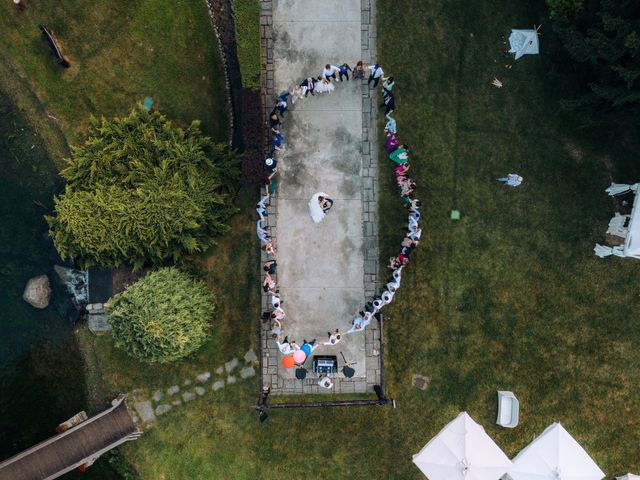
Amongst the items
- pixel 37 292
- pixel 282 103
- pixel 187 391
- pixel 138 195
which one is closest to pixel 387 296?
pixel 282 103

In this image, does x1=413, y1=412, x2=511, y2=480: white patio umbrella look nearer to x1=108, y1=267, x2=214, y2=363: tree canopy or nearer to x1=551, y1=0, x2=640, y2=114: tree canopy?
x1=108, y1=267, x2=214, y2=363: tree canopy

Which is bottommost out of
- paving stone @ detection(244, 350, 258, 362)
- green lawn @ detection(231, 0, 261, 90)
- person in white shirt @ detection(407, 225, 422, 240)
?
paving stone @ detection(244, 350, 258, 362)

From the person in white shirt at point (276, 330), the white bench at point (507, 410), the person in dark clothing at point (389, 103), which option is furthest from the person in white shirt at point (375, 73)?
the white bench at point (507, 410)

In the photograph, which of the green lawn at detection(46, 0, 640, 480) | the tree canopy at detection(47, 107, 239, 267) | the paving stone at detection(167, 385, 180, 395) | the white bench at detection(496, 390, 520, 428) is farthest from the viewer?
the paving stone at detection(167, 385, 180, 395)

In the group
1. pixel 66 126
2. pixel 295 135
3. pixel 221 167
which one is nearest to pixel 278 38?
pixel 295 135

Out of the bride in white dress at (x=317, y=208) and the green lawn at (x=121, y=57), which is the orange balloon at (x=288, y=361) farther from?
the green lawn at (x=121, y=57)

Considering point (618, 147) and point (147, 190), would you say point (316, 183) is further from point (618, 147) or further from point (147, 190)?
point (618, 147)

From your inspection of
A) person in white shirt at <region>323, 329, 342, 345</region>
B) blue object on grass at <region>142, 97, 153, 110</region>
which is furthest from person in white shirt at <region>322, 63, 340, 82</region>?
person in white shirt at <region>323, 329, 342, 345</region>

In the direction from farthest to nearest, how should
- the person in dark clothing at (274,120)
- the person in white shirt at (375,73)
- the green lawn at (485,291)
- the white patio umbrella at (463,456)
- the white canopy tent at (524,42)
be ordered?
the green lawn at (485,291)
the white canopy tent at (524,42)
the person in dark clothing at (274,120)
the person in white shirt at (375,73)
the white patio umbrella at (463,456)
